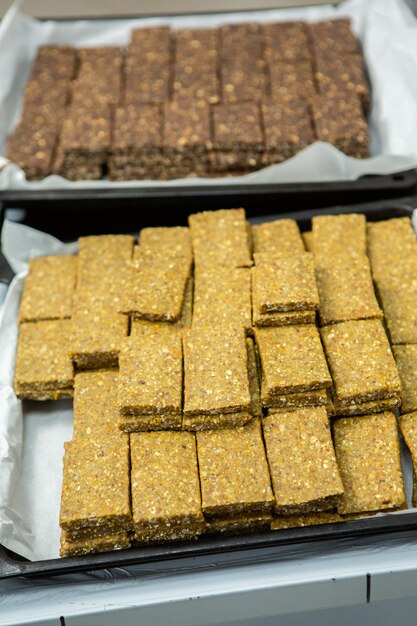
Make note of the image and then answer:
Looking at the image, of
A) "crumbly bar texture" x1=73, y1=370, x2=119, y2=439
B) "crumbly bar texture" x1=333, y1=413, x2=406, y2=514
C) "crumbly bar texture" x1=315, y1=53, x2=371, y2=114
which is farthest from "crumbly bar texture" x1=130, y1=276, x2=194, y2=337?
"crumbly bar texture" x1=315, y1=53, x2=371, y2=114

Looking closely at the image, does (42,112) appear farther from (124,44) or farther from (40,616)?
(40,616)

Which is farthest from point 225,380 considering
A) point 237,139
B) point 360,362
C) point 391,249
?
point 237,139

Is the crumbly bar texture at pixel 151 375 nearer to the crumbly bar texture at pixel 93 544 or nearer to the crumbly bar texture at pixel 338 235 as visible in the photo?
the crumbly bar texture at pixel 93 544

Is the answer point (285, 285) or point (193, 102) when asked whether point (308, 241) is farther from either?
point (193, 102)

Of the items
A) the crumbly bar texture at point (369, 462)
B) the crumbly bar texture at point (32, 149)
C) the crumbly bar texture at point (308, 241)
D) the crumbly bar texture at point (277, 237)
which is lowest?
the crumbly bar texture at point (369, 462)

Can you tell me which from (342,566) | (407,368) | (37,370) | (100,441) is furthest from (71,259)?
(342,566)

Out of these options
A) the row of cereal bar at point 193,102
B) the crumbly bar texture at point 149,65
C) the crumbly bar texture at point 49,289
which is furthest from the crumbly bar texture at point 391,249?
the crumbly bar texture at point 149,65

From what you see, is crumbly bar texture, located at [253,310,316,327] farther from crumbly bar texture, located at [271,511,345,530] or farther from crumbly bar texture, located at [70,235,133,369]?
crumbly bar texture, located at [271,511,345,530]

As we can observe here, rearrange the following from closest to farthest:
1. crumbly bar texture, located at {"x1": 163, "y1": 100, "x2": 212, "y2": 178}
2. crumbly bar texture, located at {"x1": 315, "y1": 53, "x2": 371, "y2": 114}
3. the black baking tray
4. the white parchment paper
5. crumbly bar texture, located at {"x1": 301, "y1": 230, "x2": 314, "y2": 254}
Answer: the black baking tray < crumbly bar texture, located at {"x1": 301, "y1": 230, "x2": 314, "y2": 254} < the white parchment paper < crumbly bar texture, located at {"x1": 163, "y1": 100, "x2": 212, "y2": 178} < crumbly bar texture, located at {"x1": 315, "y1": 53, "x2": 371, "y2": 114}
